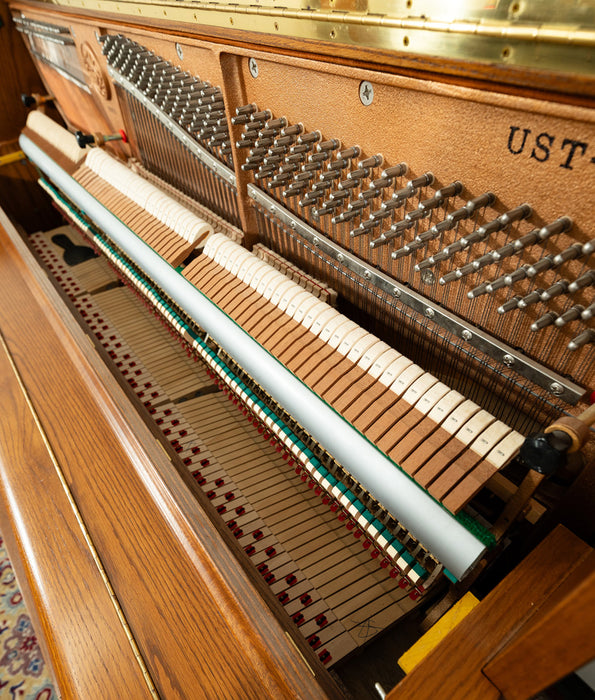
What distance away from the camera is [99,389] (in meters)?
1.98

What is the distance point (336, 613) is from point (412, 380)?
89 centimetres

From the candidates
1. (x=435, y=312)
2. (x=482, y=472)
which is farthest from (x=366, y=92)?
(x=482, y=472)

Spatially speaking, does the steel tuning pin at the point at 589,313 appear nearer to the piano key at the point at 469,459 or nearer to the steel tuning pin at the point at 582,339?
the steel tuning pin at the point at 582,339

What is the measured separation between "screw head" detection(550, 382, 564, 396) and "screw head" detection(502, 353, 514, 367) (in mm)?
116

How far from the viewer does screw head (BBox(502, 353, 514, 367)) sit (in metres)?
1.24

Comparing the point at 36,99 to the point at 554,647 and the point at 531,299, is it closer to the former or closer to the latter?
the point at 531,299

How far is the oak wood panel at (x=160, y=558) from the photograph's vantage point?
122 cm

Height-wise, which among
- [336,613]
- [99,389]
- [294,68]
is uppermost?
[294,68]

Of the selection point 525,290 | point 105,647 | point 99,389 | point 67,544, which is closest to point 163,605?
point 105,647

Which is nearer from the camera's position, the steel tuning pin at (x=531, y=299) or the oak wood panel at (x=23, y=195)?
the steel tuning pin at (x=531, y=299)

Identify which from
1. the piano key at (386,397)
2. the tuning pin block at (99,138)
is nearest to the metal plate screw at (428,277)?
the piano key at (386,397)

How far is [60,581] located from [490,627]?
1.29 m

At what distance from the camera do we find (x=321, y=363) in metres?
1.50

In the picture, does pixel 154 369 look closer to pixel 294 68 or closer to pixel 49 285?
pixel 49 285
